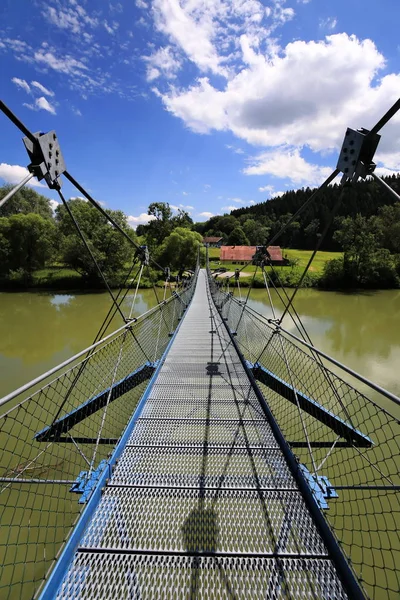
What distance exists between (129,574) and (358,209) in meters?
40.7

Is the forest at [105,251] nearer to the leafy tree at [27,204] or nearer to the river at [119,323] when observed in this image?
the leafy tree at [27,204]

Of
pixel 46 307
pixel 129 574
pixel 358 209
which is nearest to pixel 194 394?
pixel 129 574

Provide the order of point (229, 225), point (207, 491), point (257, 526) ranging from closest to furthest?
point (257, 526) < point (207, 491) < point (229, 225)

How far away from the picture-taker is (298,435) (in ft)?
12.4

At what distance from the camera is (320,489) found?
1279 mm

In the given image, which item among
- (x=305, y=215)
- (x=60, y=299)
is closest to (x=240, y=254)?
(x=60, y=299)

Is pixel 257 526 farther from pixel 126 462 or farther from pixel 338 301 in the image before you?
pixel 338 301

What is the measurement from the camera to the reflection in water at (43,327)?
20.8 ft

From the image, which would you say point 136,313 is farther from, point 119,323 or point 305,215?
point 305,215

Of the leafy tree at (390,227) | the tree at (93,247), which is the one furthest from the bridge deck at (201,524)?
the leafy tree at (390,227)

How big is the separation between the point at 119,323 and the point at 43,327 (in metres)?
2.42

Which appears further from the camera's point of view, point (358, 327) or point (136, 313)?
point (136, 313)

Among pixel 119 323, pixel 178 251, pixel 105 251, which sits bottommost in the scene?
pixel 119 323

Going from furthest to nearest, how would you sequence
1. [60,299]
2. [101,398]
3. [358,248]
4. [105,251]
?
[358,248]
[105,251]
[60,299]
[101,398]
